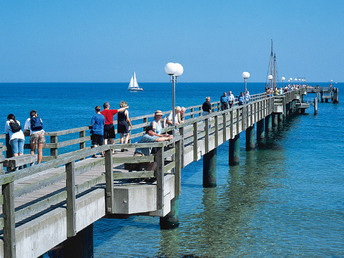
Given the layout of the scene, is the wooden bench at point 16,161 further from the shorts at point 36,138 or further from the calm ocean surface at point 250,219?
the calm ocean surface at point 250,219

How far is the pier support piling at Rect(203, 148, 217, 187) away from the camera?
20009 millimetres

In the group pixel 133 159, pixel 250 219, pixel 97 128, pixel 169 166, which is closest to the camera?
pixel 133 159

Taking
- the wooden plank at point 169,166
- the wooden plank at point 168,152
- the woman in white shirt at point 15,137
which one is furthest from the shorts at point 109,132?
the wooden plank at point 169,166

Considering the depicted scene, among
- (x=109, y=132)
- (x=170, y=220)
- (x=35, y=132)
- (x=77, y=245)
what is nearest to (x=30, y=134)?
(x=35, y=132)

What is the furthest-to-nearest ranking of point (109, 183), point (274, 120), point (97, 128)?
point (274, 120) → point (97, 128) → point (109, 183)

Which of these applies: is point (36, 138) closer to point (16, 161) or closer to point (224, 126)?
point (16, 161)

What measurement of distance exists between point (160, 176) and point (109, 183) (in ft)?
3.46

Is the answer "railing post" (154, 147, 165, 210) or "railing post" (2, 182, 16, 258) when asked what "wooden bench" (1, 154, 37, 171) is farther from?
"railing post" (2, 182, 16, 258)

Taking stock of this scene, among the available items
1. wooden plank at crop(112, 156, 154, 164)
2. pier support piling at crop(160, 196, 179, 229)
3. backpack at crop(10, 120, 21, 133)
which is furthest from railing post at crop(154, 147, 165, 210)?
pier support piling at crop(160, 196, 179, 229)

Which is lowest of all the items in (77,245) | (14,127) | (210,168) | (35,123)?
(210,168)

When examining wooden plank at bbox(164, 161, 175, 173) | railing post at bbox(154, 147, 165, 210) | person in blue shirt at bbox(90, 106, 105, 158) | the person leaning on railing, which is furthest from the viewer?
person in blue shirt at bbox(90, 106, 105, 158)

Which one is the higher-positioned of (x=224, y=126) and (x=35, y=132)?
(x=35, y=132)

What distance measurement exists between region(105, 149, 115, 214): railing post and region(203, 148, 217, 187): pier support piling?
38.2 ft

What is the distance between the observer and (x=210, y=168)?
20281 mm
